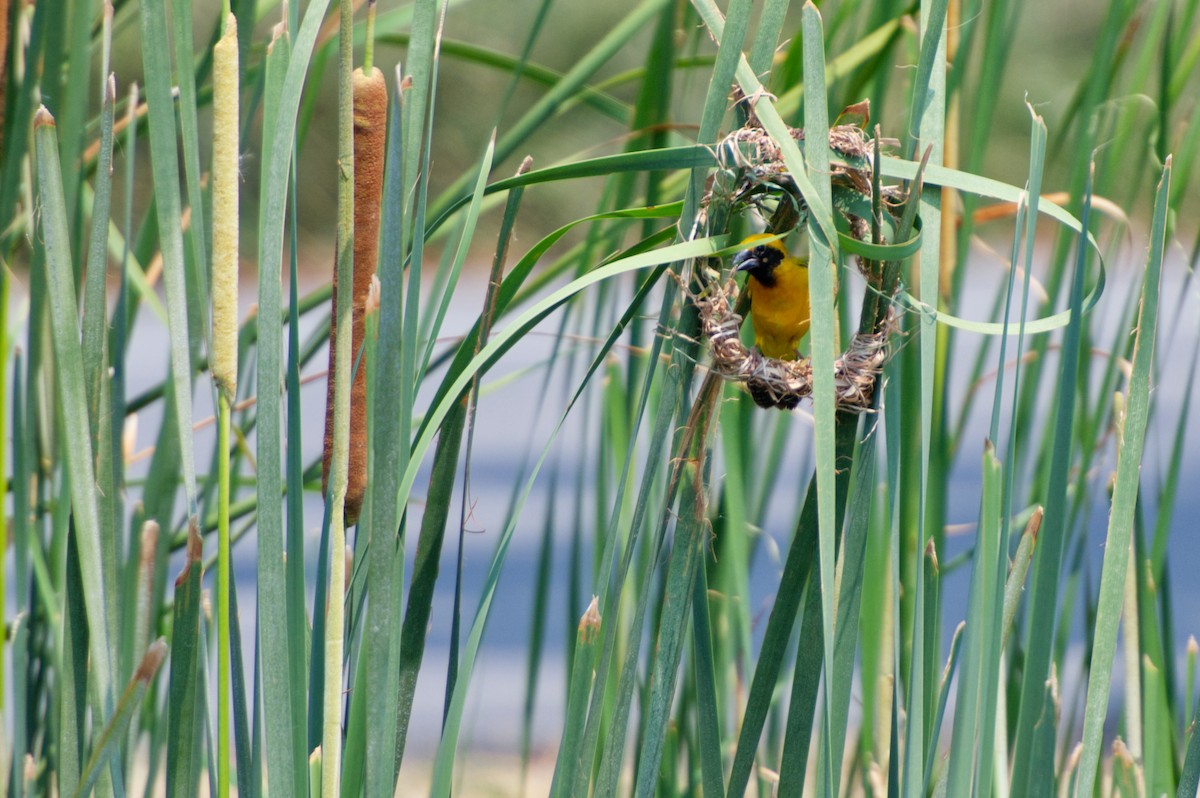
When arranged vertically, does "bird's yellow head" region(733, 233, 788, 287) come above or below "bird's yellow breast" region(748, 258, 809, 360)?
above

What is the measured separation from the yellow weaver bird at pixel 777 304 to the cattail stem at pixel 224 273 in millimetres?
332

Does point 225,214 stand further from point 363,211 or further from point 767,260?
point 767,260

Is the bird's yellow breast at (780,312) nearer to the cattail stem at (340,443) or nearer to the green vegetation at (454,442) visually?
the green vegetation at (454,442)

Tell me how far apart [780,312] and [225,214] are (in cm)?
39

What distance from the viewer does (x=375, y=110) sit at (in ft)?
1.32

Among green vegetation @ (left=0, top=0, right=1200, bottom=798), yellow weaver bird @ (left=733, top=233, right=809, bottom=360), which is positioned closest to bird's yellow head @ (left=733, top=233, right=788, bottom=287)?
yellow weaver bird @ (left=733, top=233, right=809, bottom=360)

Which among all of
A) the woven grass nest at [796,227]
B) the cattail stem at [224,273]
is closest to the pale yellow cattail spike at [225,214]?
the cattail stem at [224,273]

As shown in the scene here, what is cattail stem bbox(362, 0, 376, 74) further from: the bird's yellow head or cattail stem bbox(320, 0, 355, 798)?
the bird's yellow head

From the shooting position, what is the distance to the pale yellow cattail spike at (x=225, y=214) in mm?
337

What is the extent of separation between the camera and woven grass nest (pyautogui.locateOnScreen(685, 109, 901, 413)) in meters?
0.40

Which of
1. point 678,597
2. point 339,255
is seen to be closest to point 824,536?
point 678,597

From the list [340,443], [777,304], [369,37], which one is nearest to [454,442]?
[340,443]

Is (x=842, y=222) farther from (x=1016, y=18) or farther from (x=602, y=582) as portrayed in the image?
(x=1016, y=18)

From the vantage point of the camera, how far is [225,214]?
0.34 metres
